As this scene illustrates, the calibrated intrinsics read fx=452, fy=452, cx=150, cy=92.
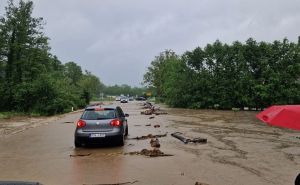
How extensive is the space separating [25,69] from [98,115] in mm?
32430

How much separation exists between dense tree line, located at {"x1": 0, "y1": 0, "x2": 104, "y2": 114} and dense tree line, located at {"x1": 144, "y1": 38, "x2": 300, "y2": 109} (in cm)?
1665

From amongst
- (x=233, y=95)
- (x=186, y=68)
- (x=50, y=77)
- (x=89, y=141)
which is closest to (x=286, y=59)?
(x=233, y=95)

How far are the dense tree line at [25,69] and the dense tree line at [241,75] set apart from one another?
16.7m

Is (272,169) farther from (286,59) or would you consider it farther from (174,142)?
(286,59)

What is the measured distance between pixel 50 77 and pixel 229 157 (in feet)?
113

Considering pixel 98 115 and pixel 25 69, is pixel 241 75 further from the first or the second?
pixel 98 115

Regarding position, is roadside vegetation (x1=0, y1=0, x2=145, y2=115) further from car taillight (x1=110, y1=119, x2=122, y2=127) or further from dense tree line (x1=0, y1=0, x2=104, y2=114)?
car taillight (x1=110, y1=119, x2=122, y2=127)

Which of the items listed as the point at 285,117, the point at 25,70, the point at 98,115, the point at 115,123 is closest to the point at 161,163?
the point at 115,123

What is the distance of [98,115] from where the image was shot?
54.1ft

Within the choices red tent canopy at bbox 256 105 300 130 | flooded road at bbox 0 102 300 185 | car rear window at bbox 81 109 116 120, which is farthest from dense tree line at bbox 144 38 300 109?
red tent canopy at bbox 256 105 300 130

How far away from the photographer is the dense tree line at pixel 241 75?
5125cm

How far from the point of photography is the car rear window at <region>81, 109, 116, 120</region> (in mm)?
16422

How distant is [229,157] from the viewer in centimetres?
1409

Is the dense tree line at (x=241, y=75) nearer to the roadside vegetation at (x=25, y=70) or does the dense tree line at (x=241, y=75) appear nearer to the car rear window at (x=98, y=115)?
the roadside vegetation at (x=25, y=70)
